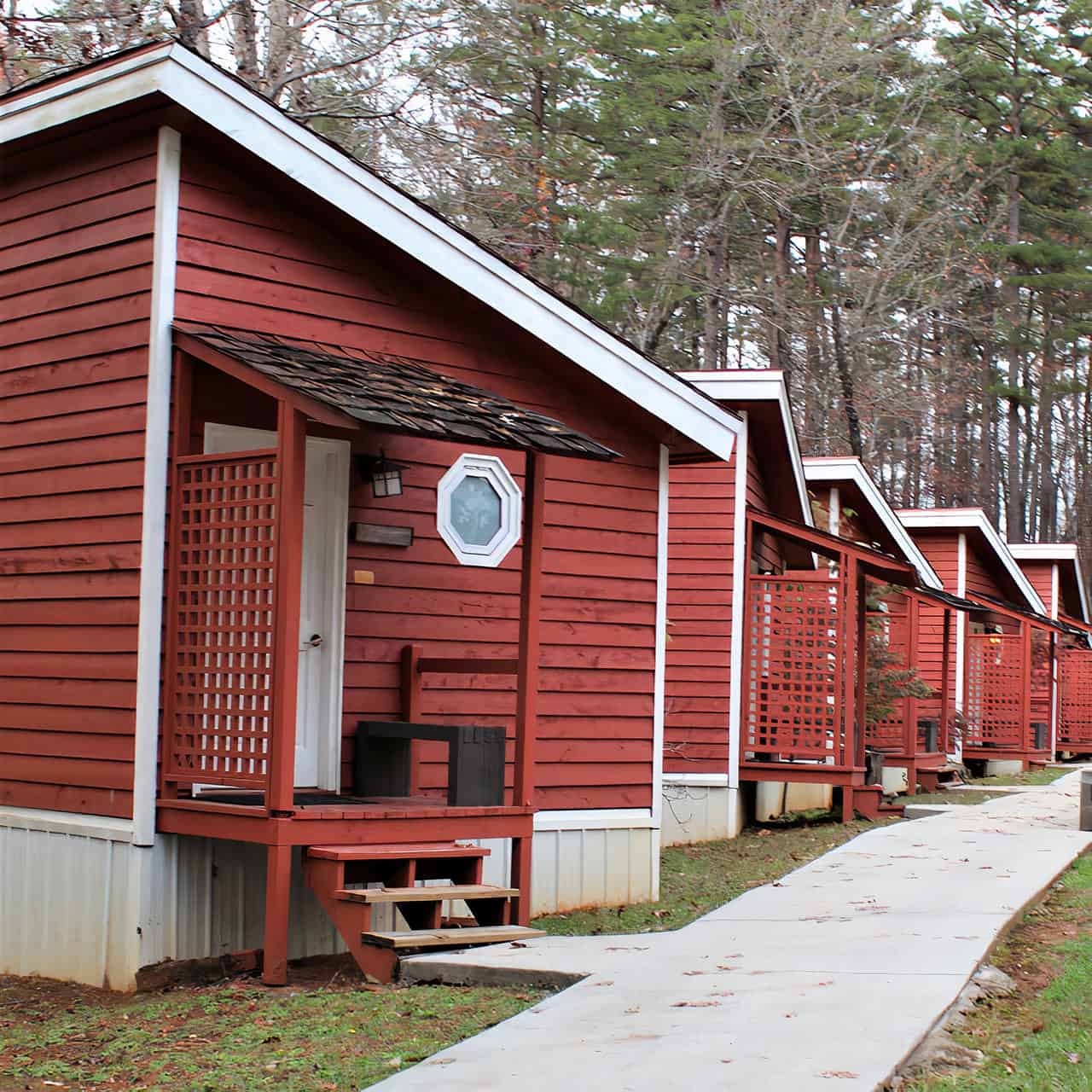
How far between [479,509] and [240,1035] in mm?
3936

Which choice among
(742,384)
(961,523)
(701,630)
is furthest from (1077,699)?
(742,384)

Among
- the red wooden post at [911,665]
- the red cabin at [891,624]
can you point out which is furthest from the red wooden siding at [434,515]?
the red wooden post at [911,665]

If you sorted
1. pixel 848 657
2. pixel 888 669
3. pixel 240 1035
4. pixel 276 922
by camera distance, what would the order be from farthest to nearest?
pixel 888 669 → pixel 848 657 → pixel 276 922 → pixel 240 1035

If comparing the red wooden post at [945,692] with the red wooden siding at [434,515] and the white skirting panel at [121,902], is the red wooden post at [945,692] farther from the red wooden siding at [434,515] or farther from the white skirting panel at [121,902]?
the white skirting panel at [121,902]

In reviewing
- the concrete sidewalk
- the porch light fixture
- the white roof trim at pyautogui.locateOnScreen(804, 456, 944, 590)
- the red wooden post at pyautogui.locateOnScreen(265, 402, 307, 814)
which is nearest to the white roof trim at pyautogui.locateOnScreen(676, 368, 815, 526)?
the white roof trim at pyautogui.locateOnScreen(804, 456, 944, 590)

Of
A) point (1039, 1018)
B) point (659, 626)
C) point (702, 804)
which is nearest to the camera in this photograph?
point (1039, 1018)

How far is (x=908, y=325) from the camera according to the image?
30.0 metres

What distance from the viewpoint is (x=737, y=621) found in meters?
13.9

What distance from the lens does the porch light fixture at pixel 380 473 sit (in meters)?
8.42

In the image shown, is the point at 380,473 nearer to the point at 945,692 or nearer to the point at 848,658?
the point at 848,658

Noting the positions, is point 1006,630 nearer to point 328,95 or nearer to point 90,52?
point 328,95

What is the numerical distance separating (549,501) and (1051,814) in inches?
263

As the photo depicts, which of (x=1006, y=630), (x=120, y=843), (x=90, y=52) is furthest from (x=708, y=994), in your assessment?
(x=1006, y=630)

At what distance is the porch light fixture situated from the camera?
332 inches
